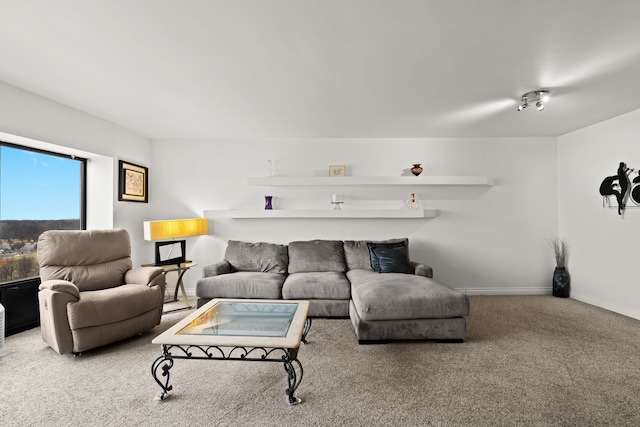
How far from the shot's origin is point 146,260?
191 inches

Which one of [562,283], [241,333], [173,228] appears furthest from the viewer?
[562,283]

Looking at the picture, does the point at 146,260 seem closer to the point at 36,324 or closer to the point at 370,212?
the point at 36,324

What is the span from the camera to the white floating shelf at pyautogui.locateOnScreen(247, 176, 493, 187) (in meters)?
4.71

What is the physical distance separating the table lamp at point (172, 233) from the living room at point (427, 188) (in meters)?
0.39

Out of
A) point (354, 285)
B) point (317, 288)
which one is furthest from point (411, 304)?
point (317, 288)

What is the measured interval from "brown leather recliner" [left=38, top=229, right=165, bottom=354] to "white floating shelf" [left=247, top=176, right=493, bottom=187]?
2.00 meters

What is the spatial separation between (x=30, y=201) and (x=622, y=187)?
22.2 ft

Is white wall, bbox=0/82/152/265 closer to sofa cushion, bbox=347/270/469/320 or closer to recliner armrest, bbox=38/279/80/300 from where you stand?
recliner armrest, bbox=38/279/80/300

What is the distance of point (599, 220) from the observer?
13.8ft

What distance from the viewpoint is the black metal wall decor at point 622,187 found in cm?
373

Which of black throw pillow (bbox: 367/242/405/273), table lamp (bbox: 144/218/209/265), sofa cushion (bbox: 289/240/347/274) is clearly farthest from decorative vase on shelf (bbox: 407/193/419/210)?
A: table lamp (bbox: 144/218/209/265)

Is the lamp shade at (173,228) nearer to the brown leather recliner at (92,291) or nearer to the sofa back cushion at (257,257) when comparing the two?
the brown leather recliner at (92,291)

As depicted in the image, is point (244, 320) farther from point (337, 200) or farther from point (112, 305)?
point (337, 200)

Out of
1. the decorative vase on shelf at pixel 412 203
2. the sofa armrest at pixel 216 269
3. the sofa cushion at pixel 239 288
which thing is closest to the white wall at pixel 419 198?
the decorative vase on shelf at pixel 412 203
